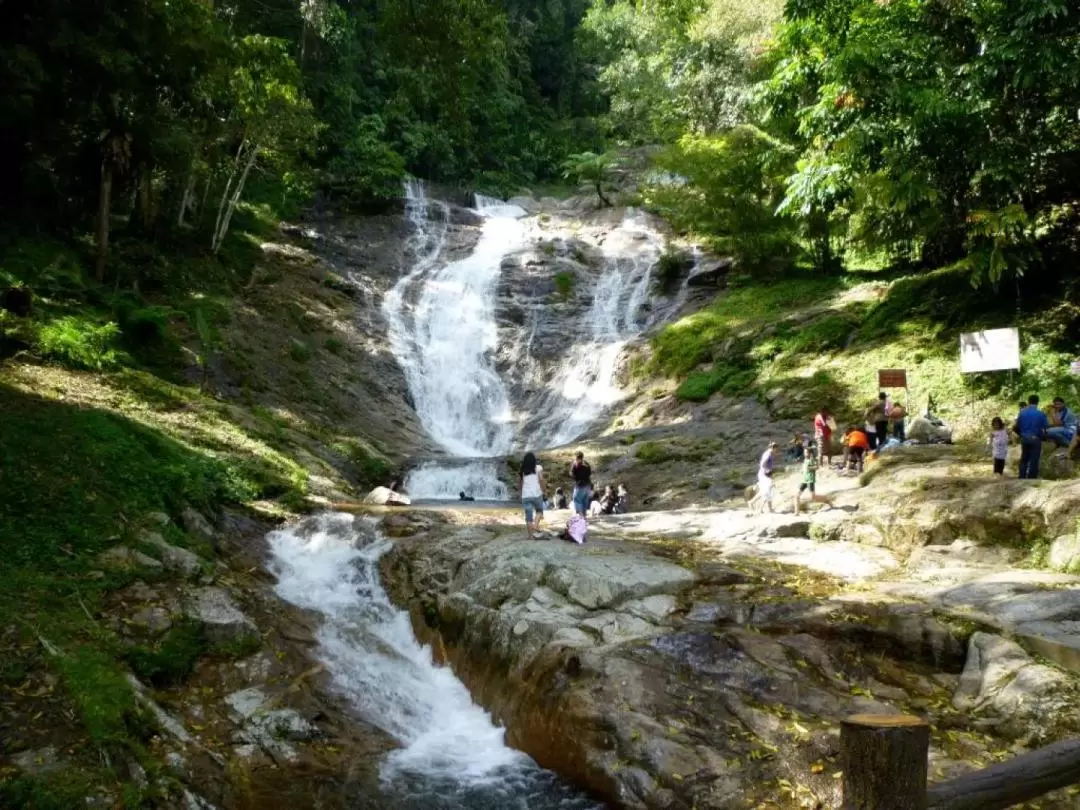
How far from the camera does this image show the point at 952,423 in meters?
16.9

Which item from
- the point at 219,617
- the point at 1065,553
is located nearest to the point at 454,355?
the point at 219,617

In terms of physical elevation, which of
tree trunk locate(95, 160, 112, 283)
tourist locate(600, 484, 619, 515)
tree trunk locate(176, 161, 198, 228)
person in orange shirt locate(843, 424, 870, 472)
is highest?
tree trunk locate(176, 161, 198, 228)

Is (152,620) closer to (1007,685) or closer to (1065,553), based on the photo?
(1007,685)

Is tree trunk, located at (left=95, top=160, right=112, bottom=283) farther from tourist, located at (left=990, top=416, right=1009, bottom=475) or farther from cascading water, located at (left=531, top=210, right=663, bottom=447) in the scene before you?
tourist, located at (left=990, top=416, right=1009, bottom=475)

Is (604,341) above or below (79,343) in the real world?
above

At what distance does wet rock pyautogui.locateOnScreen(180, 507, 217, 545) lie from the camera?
9.84 metres

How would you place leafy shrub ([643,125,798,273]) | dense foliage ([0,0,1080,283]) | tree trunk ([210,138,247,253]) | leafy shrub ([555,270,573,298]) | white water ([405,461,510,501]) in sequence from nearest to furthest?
1. dense foliage ([0,0,1080,283])
2. white water ([405,461,510,501])
3. tree trunk ([210,138,247,253])
4. leafy shrub ([643,125,798,273])
5. leafy shrub ([555,270,573,298])

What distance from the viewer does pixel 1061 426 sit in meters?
12.9

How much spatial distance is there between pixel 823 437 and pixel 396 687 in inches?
404

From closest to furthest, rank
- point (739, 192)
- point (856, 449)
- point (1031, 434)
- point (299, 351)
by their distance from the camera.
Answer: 1. point (1031, 434)
2. point (856, 449)
3. point (299, 351)
4. point (739, 192)

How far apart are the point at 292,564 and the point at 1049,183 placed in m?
19.0

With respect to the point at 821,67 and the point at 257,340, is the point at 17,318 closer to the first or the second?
the point at 257,340

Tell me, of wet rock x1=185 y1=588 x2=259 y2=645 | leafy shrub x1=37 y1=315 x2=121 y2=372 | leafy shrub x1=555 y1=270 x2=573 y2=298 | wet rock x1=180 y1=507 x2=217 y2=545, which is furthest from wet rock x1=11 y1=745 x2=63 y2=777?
leafy shrub x1=555 y1=270 x2=573 y2=298

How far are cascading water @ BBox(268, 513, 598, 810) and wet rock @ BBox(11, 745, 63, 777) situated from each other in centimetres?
243
